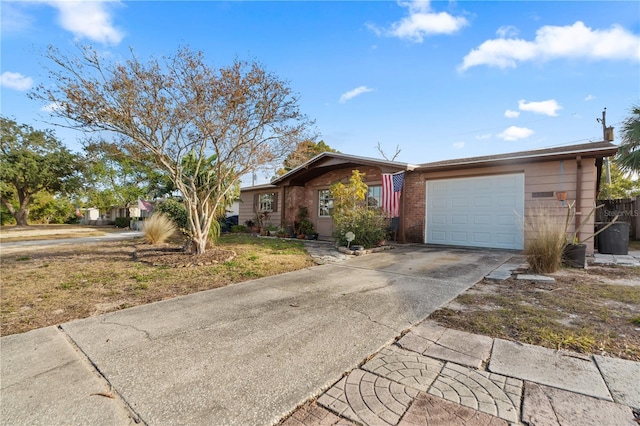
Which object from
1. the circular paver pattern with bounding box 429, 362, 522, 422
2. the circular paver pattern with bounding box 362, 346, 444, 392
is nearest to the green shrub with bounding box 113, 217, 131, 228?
the circular paver pattern with bounding box 362, 346, 444, 392

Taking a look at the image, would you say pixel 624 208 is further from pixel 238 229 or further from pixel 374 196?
pixel 238 229

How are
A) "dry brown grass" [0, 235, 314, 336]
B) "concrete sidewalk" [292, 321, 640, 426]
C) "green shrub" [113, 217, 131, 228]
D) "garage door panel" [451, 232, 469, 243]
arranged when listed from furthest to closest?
"green shrub" [113, 217, 131, 228] → "garage door panel" [451, 232, 469, 243] → "dry brown grass" [0, 235, 314, 336] → "concrete sidewalk" [292, 321, 640, 426]

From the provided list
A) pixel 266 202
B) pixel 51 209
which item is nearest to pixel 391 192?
pixel 266 202

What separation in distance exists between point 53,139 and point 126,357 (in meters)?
30.3

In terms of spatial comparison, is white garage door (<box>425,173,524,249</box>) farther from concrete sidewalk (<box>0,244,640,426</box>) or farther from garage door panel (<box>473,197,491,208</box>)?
concrete sidewalk (<box>0,244,640,426</box>)

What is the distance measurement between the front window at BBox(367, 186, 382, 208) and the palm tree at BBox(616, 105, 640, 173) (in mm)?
9796

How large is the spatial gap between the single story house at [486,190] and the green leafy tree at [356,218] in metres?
1.66

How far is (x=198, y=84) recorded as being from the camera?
241 inches

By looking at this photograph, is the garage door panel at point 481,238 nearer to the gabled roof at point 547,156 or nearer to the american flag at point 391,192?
the gabled roof at point 547,156

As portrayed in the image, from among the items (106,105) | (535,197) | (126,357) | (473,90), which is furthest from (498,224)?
(106,105)

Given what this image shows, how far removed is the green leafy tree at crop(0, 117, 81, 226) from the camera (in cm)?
2200

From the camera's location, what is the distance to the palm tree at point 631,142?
11460mm

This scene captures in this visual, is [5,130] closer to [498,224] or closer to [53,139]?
[53,139]

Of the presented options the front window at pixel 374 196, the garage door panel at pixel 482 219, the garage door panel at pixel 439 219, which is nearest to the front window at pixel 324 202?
the front window at pixel 374 196
